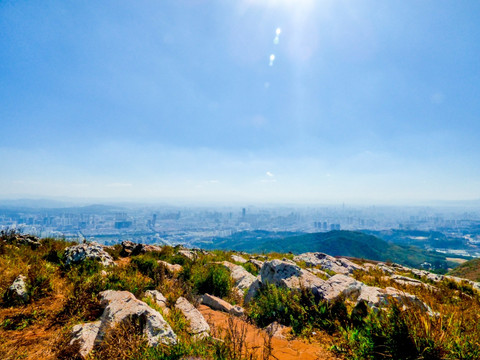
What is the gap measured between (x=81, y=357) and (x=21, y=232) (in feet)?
39.9

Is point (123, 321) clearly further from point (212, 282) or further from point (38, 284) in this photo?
point (212, 282)

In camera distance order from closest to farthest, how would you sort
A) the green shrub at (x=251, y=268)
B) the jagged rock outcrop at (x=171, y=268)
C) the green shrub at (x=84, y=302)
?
the green shrub at (x=84, y=302) → the jagged rock outcrop at (x=171, y=268) → the green shrub at (x=251, y=268)

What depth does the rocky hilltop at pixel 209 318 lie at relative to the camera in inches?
145

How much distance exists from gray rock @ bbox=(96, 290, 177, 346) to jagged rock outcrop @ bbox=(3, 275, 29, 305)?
8.82 ft

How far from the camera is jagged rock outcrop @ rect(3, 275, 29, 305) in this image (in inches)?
210

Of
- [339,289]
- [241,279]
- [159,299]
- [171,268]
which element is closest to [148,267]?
[171,268]

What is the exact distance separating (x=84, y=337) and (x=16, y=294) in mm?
3076

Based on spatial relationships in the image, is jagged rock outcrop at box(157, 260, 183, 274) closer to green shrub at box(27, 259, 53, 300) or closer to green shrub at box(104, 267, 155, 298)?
green shrub at box(104, 267, 155, 298)

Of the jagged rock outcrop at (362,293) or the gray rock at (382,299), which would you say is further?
the jagged rock outcrop at (362,293)

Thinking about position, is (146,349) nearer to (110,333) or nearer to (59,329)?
(110,333)

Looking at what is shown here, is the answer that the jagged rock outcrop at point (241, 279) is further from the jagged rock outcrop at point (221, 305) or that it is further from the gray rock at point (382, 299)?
the gray rock at point (382, 299)

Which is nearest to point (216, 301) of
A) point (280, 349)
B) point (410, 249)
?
point (280, 349)

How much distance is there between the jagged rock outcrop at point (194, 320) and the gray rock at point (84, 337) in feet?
6.27

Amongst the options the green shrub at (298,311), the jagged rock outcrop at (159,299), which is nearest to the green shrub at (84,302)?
the jagged rock outcrop at (159,299)
